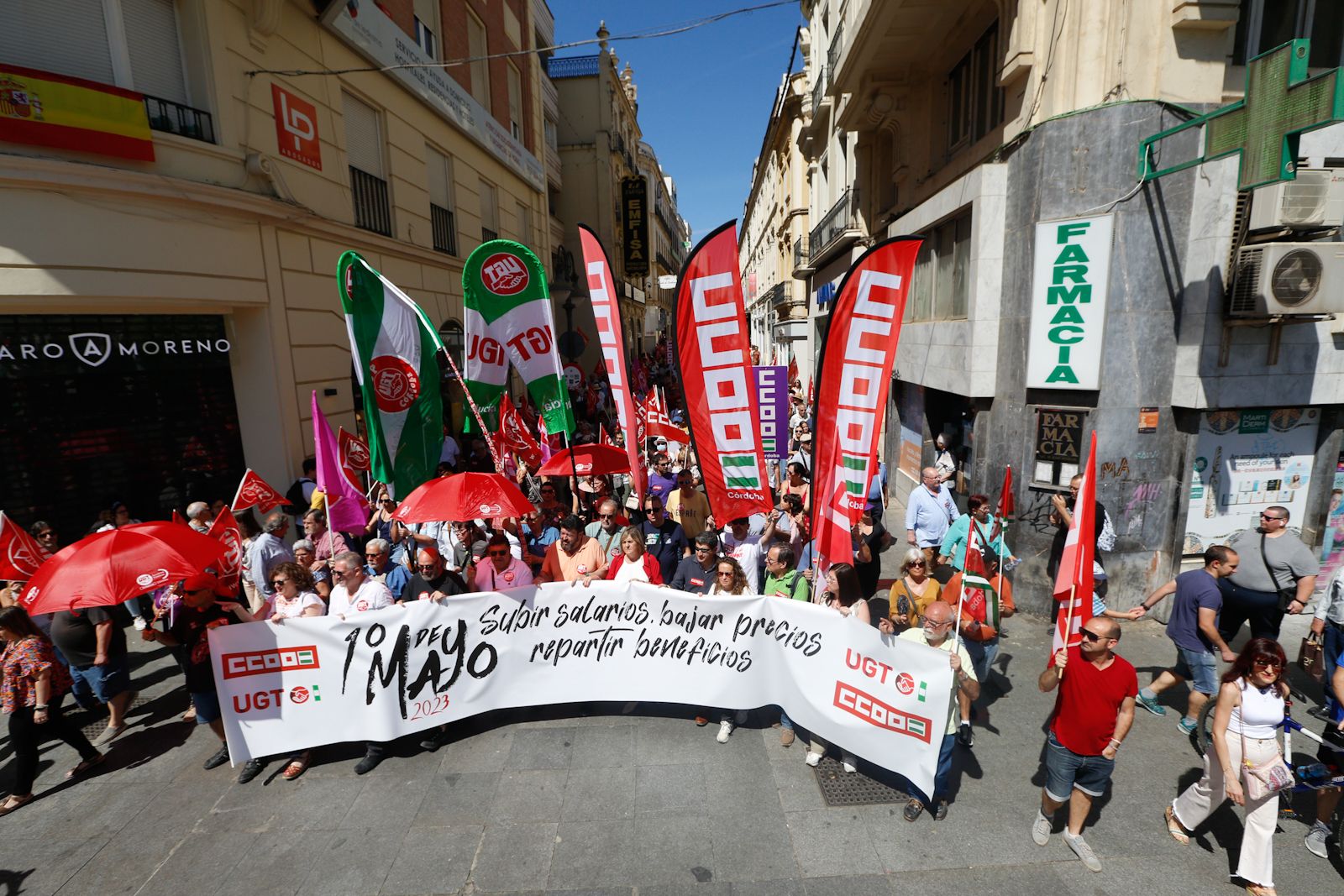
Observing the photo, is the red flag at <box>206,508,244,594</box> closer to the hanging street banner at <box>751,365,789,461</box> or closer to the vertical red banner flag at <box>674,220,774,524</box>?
the vertical red banner flag at <box>674,220,774,524</box>

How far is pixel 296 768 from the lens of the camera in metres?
4.90

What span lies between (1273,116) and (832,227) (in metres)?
12.2

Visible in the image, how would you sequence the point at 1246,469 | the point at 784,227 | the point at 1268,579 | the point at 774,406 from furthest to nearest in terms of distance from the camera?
the point at 784,227
the point at 774,406
the point at 1246,469
the point at 1268,579

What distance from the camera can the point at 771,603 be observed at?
16.0 ft

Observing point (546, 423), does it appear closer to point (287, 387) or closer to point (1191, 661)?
point (287, 387)

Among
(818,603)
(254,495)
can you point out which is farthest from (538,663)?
(254,495)

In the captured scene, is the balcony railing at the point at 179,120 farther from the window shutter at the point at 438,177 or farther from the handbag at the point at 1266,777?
the handbag at the point at 1266,777

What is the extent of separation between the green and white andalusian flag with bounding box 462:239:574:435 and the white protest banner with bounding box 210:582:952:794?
2322mm

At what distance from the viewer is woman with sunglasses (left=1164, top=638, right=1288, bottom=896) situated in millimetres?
3545

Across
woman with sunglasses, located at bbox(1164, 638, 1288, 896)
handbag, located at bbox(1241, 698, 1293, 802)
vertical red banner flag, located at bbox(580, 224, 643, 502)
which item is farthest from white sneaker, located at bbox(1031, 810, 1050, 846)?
vertical red banner flag, located at bbox(580, 224, 643, 502)

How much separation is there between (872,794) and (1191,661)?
2893 millimetres

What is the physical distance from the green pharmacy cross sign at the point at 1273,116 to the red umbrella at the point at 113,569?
8.94 meters

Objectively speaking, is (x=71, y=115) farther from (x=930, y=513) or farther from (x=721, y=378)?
(x=930, y=513)

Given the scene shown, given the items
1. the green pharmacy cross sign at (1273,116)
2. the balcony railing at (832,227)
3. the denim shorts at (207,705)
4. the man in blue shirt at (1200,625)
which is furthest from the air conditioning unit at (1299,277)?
the denim shorts at (207,705)
